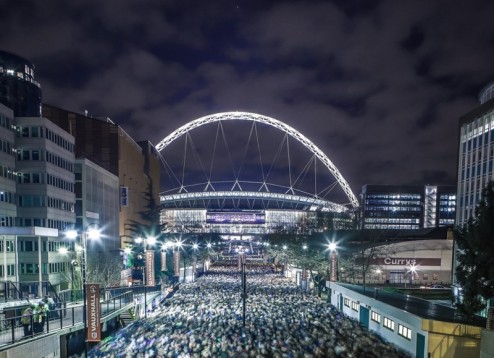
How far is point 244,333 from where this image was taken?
21.8 metres

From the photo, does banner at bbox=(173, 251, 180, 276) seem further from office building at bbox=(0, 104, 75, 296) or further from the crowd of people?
the crowd of people

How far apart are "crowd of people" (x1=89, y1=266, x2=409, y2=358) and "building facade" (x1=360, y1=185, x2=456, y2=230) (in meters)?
129

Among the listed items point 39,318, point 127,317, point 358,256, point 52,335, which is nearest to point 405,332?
point 52,335

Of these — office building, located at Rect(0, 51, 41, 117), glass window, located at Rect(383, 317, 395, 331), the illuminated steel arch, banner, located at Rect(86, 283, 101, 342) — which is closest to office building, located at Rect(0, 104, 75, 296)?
banner, located at Rect(86, 283, 101, 342)

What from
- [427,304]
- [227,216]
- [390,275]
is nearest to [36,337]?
[427,304]

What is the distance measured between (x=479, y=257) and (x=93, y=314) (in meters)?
16.6

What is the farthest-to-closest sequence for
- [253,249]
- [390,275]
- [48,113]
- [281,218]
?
[281,218] → [253,249] → [48,113] → [390,275]

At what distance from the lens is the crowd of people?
18578 mm

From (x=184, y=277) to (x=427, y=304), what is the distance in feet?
117

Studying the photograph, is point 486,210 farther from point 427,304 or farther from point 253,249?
point 253,249

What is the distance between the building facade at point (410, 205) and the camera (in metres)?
153

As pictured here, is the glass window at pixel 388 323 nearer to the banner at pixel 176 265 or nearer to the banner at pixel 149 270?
the banner at pixel 149 270

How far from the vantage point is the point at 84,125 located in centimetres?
7038

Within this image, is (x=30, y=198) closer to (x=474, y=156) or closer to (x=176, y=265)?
(x=176, y=265)
